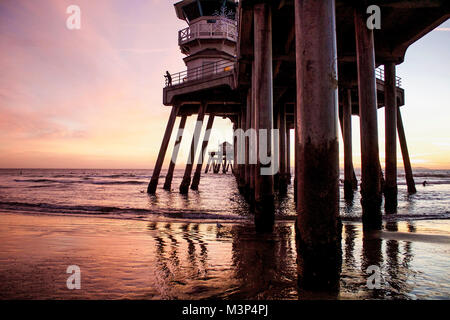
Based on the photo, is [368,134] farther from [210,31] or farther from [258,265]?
[210,31]

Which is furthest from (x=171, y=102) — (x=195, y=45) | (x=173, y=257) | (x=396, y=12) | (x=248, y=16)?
(x=173, y=257)

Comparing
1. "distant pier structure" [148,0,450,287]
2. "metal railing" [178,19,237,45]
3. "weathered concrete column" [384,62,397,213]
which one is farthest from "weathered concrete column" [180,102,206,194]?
"weathered concrete column" [384,62,397,213]

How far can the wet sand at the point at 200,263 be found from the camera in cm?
302

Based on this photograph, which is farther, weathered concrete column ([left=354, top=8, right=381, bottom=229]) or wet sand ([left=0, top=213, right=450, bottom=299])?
weathered concrete column ([left=354, top=8, right=381, bottom=229])

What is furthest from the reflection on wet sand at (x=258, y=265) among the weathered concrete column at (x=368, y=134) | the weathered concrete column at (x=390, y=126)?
the weathered concrete column at (x=390, y=126)

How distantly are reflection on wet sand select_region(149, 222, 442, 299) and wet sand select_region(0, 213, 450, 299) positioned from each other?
0.01 meters

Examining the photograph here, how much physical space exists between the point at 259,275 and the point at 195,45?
1975cm

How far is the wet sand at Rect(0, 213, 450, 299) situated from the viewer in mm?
3020

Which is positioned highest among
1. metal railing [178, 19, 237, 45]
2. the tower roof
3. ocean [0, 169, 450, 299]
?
the tower roof

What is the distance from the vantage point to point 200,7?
835 inches

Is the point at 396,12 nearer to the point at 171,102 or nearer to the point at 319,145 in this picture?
the point at 319,145

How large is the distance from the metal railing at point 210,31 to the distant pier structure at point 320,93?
5007 mm

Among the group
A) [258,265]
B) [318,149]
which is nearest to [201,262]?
[258,265]

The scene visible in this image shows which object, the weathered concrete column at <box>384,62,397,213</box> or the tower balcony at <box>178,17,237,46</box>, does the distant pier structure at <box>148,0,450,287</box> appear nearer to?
the weathered concrete column at <box>384,62,397,213</box>
